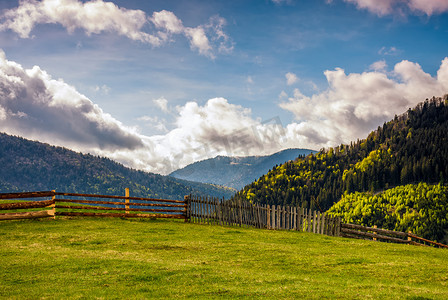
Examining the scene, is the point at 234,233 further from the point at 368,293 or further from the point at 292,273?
the point at 368,293

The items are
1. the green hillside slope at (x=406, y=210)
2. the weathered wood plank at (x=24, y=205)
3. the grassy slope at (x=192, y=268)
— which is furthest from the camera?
the green hillside slope at (x=406, y=210)

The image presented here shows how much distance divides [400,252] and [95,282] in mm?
13399

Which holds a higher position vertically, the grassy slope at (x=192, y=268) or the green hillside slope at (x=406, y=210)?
the grassy slope at (x=192, y=268)

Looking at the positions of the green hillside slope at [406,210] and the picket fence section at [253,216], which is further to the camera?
the green hillside slope at [406,210]

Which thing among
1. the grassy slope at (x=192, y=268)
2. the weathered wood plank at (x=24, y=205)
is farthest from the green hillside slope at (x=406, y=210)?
the grassy slope at (x=192, y=268)

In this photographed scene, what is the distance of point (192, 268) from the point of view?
36.2ft

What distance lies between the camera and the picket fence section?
26.5m

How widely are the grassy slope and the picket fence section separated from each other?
7797mm

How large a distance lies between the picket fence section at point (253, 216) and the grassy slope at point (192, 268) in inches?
307

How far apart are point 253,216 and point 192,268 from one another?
53.2 ft

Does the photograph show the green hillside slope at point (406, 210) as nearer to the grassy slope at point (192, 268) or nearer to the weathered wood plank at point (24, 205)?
the weathered wood plank at point (24, 205)

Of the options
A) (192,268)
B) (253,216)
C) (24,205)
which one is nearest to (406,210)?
(253,216)

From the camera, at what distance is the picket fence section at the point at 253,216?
26.5 metres

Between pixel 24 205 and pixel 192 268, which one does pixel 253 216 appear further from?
pixel 192 268
